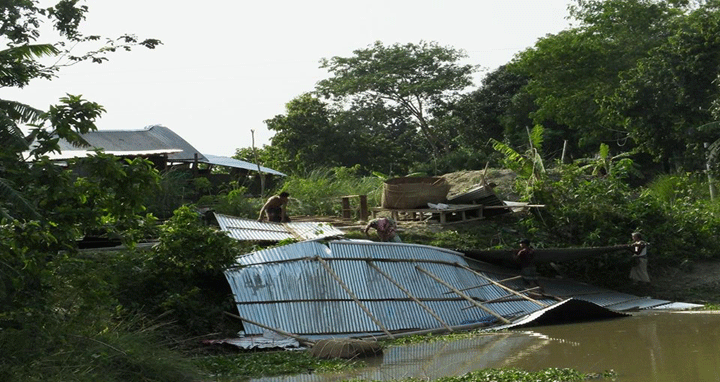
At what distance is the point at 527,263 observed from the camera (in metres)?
16.6

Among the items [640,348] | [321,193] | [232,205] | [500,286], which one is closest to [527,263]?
[500,286]

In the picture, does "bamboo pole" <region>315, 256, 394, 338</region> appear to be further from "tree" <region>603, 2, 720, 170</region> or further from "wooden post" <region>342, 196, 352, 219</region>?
"tree" <region>603, 2, 720, 170</region>

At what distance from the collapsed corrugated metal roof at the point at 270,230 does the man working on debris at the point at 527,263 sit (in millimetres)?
3134

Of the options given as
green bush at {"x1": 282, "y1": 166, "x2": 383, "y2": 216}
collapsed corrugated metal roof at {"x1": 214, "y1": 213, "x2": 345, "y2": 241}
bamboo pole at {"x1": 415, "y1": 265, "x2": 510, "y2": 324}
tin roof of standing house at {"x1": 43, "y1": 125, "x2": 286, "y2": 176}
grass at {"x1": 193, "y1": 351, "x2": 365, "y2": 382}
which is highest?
tin roof of standing house at {"x1": 43, "y1": 125, "x2": 286, "y2": 176}

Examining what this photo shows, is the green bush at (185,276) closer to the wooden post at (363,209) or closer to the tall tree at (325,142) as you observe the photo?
the wooden post at (363,209)

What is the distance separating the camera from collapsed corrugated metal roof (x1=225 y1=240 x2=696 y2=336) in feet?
42.7

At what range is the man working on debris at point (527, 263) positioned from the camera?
54.4 feet

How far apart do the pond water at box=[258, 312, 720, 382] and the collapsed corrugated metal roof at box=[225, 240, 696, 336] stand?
0.83m

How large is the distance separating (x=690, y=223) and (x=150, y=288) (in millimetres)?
11857

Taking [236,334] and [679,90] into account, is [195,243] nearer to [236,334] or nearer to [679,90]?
[236,334]

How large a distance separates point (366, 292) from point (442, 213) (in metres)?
6.48

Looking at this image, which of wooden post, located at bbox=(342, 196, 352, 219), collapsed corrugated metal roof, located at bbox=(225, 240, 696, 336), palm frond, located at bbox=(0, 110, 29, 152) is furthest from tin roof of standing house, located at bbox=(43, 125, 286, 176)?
palm frond, located at bbox=(0, 110, 29, 152)

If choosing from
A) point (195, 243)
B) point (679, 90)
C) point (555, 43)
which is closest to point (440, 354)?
point (195, 243)

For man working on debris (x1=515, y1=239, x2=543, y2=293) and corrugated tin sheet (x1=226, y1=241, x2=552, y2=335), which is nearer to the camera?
corrugated tin sheet (x1=226, y1=241, x2=552, y2=335)
